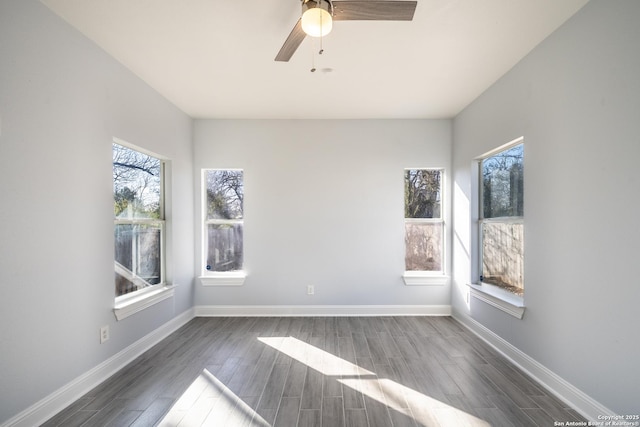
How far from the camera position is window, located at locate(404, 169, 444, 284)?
3.95 meters

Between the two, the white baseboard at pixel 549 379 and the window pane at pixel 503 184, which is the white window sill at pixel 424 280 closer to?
the white baseboard at pixel 549 379

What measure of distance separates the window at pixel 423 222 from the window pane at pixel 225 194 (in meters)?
2.33

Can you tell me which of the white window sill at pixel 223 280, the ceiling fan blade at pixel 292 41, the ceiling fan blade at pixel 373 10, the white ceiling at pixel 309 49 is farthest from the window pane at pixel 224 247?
the ceiling fan blade at pixel 373 10

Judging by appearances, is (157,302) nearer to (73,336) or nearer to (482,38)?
(73,336)

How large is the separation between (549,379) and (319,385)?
1.74m

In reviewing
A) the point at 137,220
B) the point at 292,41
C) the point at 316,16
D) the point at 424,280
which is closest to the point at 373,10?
the point at 316,16

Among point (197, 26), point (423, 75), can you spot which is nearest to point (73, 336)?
point (197, 26)

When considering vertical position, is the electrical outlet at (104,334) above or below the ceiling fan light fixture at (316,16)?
below

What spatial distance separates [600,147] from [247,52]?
259 cm

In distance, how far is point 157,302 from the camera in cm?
305

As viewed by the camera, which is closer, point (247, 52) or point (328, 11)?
point (328, 11)

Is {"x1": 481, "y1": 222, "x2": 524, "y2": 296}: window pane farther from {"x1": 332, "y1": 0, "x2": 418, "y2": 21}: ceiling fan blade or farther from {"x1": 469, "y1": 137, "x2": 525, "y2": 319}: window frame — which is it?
{"x1": 332, "y1": 0, "x2": 418, "y2": 21}: ceiling fan blade

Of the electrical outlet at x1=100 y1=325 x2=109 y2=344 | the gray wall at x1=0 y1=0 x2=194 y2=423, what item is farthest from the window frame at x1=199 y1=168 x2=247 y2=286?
the electrical outlet at x1=100 y1=325 x2=109 y2=344

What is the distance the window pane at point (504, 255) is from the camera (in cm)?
261
